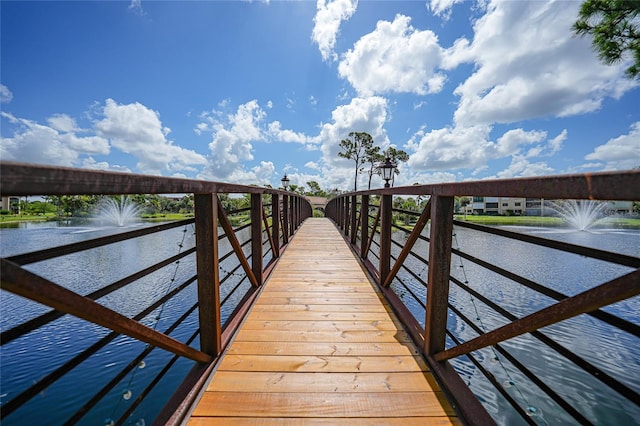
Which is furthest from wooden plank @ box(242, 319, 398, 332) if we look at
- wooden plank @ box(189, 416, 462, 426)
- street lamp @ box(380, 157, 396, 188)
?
street lamp @ box(380, 157, 396, 188)

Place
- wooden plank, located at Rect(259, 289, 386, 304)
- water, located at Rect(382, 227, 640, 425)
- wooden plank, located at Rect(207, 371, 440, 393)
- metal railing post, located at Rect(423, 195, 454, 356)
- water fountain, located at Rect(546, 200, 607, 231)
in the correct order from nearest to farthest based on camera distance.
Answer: wooden plank, located at Rect(207, 371, 440, 393)
metal railing post, located at Rect(423, 195, 454, 356)
wooden plank, located at Rect(259, 289, 386, 304)
water, located at Rect(382, 227, 640, 425)
water fountain, located at Rect(546, 200, 607, 231)

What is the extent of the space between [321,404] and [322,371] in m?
0.21

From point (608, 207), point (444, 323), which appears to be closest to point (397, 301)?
point (444, 323)

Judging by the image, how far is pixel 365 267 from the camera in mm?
3291

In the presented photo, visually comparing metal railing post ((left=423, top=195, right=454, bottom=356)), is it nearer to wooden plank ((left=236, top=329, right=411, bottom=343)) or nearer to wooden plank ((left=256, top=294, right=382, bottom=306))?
wooden plank ((left=236, top=329, right=411, bottom=343))

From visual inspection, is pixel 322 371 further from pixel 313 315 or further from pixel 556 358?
pixel 556 358

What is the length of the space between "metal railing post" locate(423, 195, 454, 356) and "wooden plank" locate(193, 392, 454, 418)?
0.31 m

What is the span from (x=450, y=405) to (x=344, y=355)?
1.92 ft

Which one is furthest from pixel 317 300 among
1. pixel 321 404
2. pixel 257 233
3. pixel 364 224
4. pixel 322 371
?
pixel 364 224

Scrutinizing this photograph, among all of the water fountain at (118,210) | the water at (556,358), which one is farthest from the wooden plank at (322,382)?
the water fountain at (118,210)

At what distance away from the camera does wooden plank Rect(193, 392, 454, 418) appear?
1.19m

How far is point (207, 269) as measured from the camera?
4.73 ft

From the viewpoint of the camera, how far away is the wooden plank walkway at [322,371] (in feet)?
3.91

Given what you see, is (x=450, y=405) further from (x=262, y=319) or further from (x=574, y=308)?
(x=262, y=319)
